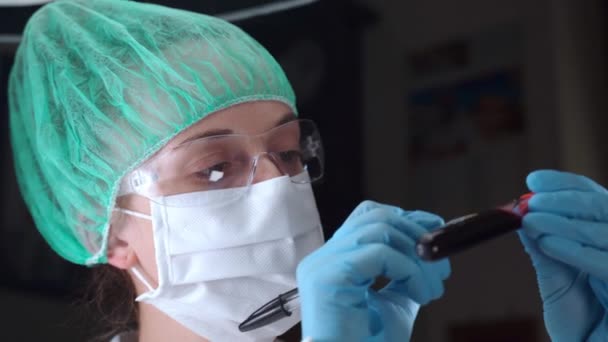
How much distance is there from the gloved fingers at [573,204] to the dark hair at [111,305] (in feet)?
2.30

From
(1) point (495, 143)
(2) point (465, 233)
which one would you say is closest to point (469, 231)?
(2) point (465, 233)

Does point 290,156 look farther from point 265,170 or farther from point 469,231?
point 469,231

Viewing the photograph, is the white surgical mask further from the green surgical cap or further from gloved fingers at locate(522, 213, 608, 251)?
gloved fingers at locate(522, 213, 608, 251)

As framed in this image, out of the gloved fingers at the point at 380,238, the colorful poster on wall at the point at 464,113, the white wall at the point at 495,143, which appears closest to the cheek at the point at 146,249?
the gloved fingers at the point at 380,238

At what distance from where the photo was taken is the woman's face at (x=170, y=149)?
41.1 inches

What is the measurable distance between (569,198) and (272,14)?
2.43ft

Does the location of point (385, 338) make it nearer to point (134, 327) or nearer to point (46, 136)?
point (134, 327)

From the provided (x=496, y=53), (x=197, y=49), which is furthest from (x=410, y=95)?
(x=197, y=49)

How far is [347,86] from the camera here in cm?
181

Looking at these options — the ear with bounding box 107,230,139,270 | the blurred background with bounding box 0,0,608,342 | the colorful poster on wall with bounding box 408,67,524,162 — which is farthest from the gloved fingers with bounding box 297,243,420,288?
the colorful poster on wall with bounding box 408,67,524,162

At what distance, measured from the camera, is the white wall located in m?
2.02

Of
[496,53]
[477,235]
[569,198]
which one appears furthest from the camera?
[496,53]

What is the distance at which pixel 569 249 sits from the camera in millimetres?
852

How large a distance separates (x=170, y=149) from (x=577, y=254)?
0.59 meters
